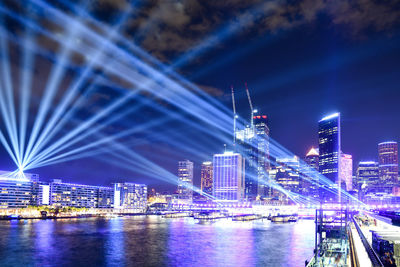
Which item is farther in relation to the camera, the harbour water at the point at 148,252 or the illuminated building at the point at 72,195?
the illuminated building at the point at 72,195

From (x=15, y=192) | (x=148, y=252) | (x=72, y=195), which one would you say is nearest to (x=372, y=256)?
(x=148, y=252)

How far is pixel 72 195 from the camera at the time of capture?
17050cm

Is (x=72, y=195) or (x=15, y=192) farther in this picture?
(x=72, y=195)

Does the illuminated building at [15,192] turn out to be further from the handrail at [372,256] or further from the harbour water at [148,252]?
the handrail at [372,256]

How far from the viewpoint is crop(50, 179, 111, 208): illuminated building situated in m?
160

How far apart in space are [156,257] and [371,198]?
172 meters

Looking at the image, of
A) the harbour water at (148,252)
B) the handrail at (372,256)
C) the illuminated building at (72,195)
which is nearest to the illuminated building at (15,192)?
the illuminated building at (72,195)

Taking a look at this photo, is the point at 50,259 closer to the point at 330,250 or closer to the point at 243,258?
the point at 243,258

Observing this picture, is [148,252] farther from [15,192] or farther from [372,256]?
[15,192]

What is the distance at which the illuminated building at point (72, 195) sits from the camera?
527 ft

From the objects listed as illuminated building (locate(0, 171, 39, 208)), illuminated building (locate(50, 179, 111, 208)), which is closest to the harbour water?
illuminated building (locate(0, 171, 39, 208))

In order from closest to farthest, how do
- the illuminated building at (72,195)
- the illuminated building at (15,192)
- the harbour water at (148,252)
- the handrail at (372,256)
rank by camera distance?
the handrail at (372,256) < the harbour water at (148,252) < the illuminated building at (15,192) < the illuminated building at (72,195)

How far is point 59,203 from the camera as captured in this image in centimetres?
16125

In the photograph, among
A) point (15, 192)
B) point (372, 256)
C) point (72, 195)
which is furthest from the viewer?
point (72, 195)
